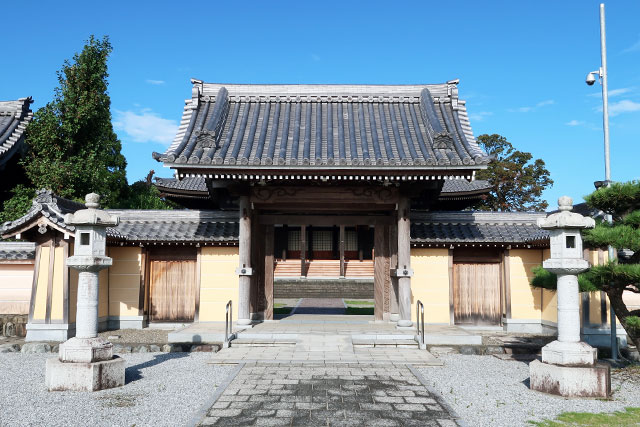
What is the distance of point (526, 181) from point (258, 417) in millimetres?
33258

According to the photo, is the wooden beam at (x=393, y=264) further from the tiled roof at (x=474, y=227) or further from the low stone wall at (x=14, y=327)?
the low stone wall at (x=14, y=327)

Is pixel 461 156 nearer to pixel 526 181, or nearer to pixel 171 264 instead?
pixel 171 264

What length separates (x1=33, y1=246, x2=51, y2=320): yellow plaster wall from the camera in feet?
41.9

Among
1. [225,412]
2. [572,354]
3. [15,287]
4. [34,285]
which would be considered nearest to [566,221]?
[572,354]

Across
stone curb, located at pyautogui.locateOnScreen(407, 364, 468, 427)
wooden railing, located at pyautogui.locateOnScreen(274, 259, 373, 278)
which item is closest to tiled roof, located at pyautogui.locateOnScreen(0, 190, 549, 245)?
stone curb, located at pyautogui.locateOnScreen(407, 364, 468, 427)

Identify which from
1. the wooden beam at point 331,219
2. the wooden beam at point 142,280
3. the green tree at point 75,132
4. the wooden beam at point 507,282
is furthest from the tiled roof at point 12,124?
the wooden beam at point 507,282

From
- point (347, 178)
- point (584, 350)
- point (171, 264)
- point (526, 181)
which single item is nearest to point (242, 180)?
point (347, 178)

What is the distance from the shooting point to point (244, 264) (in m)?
12.7

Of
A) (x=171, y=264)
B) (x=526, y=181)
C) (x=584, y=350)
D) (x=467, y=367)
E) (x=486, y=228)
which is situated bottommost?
(x=467, y=367)

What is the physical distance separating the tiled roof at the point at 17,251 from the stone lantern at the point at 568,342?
13.7 metres

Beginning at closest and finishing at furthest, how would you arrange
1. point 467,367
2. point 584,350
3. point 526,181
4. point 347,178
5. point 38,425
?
1. point 38,425
2. point 584,350
3. point 467,367
4. point 347,178
5. point 526,181

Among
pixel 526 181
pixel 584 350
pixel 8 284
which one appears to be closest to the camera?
pixel 584 350

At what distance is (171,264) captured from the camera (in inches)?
579

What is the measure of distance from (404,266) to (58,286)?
9.47 m
